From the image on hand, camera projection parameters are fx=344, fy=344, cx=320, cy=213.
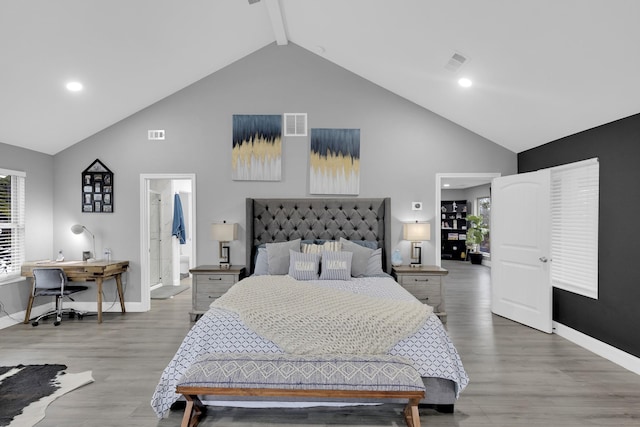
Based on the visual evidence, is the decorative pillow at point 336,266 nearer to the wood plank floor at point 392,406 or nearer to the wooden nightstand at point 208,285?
the wooden nightstand at point 208,285

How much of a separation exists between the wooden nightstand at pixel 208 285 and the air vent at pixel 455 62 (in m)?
3.40

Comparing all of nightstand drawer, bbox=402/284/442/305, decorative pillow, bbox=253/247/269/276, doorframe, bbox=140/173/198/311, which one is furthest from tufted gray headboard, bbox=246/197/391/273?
doorframe, bbox=140/173/198/311

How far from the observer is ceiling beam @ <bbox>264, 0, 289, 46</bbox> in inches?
150

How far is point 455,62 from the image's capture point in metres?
3.43

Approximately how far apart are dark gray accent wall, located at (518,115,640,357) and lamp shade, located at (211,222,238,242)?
4.14 m

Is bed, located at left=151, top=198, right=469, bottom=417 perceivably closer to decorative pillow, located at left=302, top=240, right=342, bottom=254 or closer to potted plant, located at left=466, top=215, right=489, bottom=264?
decorative pillow, located at left=302, top=240, right=342, bottom=254

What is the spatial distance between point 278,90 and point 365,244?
2477 millimetres

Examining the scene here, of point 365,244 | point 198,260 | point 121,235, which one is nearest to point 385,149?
point 365,244

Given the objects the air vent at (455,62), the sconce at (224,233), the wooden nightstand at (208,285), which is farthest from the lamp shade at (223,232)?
the air vent at (455,62)

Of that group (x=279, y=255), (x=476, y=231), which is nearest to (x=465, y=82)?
(x=279, y=255)

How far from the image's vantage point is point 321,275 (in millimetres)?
3904

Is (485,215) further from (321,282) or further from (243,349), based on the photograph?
(243,349)

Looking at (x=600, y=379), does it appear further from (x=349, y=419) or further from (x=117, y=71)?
(x=117, y=71)

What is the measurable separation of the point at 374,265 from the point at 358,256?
26 cm
